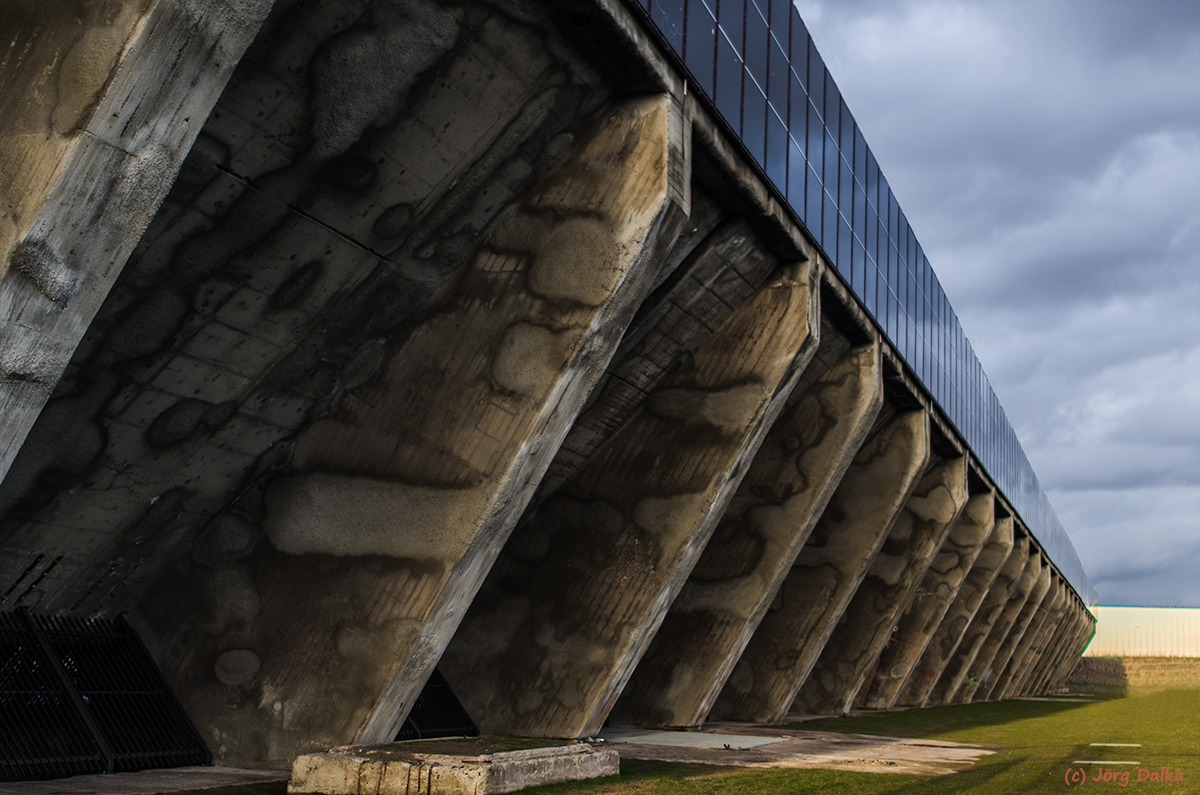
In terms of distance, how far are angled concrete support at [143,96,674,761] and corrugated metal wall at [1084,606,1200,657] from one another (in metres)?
71.5

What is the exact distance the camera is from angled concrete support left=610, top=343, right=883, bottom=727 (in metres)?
15.6

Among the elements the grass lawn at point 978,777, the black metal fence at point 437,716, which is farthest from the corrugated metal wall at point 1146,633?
the black metal fence at point 437,716

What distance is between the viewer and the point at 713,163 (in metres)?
11.3

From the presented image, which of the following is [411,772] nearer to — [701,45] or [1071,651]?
[701,45]

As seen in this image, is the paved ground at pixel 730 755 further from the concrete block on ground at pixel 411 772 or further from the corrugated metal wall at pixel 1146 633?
the corrugated metal wall at pixel 1146 633

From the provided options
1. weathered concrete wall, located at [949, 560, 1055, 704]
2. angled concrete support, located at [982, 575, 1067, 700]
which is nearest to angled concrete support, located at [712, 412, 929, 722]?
weathered concrete wall, located at [949, 560, 1055, 704]

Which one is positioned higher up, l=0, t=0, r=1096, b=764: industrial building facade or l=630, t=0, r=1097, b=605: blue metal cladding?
l=630, t=0, r=1097, b=605: blue metal cladding

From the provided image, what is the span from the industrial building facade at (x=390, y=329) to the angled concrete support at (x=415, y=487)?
3 cm

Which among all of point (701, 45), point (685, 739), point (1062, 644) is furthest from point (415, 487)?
point (1062, 644)

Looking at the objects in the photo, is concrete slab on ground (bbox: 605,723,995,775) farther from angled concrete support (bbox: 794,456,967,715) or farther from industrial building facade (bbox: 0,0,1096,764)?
angled concrete support (bbox: 794,456,967,715)

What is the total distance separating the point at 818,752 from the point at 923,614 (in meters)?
17.0

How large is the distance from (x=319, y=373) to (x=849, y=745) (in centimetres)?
803

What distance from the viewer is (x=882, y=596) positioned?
23266 millimetres

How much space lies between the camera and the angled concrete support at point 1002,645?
38.5 meters
